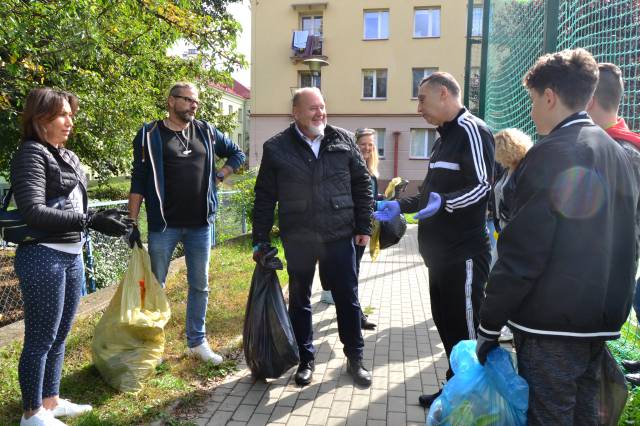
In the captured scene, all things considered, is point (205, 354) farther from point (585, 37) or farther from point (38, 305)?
point (585, 37)

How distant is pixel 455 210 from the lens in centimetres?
274

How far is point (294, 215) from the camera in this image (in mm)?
3236

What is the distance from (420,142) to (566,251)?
2146 cm

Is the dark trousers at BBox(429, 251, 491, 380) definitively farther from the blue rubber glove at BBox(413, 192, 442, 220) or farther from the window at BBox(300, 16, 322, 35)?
the window at BBox(300, 16, 322, 35)

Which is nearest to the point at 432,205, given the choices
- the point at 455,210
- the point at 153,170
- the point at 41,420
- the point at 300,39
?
the point at 455,210

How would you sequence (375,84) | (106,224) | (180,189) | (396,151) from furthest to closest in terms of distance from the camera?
(375,84) < (396,151) < (180,189) < (106,224)

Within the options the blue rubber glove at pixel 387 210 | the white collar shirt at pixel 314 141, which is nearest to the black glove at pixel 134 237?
the white collar shirt at pixel 314 141

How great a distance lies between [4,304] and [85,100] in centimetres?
250

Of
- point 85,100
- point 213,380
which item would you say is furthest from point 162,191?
point 85,100

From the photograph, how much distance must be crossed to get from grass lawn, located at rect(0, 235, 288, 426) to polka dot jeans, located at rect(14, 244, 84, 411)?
1.23ft

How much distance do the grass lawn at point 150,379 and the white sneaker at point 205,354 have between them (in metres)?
0.05

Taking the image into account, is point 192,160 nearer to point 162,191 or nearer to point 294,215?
point 162,191

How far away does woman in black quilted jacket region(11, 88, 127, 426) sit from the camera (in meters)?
2.43

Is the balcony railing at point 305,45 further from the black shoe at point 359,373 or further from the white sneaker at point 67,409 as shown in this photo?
the white sneaker at point 67,409
